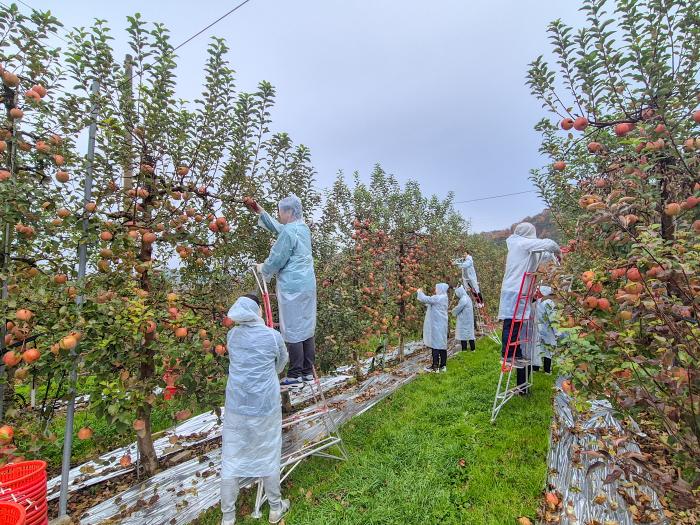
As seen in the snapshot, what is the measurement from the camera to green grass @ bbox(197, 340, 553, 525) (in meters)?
2.97

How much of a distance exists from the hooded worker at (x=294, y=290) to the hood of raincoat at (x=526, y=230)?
294cm

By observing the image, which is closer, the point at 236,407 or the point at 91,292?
the point at 91,292

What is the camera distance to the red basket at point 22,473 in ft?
8.87

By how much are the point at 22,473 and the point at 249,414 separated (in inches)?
72.8

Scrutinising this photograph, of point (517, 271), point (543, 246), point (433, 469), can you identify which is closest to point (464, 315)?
point (517, 271)

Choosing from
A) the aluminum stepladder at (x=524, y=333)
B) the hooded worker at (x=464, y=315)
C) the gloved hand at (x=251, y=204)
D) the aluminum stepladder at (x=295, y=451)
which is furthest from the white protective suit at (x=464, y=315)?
the gloved hand at (x=251, y=204)

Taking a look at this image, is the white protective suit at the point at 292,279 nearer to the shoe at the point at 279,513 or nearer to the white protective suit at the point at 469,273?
the shoe at the point at 279,513

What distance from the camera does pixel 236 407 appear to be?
3152 mm

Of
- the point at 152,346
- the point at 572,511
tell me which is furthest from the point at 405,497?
the point at 152,346

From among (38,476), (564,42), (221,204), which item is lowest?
(38,476)

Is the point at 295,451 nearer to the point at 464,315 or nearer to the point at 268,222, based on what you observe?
the point at 268,222

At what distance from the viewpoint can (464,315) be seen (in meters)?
8.81

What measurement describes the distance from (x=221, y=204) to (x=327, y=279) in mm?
2407

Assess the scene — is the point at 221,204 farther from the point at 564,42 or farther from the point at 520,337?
the point at 520,337
